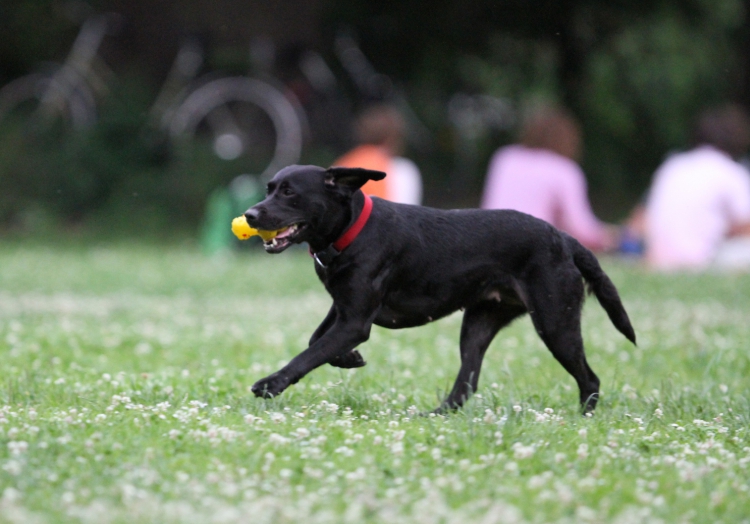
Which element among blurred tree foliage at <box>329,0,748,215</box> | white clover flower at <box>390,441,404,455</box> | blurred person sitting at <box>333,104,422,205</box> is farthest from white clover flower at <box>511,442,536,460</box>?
blurred tree foliage at <box>329,0,748,215</box>

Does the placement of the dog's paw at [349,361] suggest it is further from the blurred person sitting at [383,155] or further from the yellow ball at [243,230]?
the blurred person sitting at [383,155]

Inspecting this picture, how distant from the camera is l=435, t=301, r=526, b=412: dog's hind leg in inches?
229

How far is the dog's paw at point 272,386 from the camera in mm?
5027

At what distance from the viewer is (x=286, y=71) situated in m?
20.5

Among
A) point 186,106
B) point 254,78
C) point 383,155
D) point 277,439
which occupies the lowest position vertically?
point 277,439

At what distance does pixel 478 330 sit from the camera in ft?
19.2

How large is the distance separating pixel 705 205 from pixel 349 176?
8.66 metres

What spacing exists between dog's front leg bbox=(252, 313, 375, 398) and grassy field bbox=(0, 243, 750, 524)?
11cm

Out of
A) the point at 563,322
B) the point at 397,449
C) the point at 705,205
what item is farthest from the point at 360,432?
the point at 705,205

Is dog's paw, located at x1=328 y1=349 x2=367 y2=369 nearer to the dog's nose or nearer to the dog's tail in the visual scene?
the dog's nose

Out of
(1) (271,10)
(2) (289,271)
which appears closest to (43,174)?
(1) (271,10)

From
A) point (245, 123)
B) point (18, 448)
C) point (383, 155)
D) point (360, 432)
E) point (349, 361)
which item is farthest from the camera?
point (245, 123)

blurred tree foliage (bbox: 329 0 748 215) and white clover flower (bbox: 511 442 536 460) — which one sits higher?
blurred tree foliage (bbox: 329 0 748 215)

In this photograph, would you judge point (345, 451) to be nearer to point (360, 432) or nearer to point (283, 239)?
point (360, 432)
